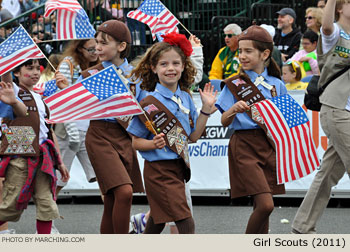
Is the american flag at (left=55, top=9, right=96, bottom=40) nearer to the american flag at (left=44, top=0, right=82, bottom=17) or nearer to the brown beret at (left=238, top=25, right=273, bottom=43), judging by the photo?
the american flag at (left=44, top=0, right=82, bottom=17)

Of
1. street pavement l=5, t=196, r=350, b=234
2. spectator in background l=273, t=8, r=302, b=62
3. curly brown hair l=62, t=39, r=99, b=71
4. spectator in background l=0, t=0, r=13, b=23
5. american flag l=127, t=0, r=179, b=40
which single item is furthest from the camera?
spectator in background l=0, t=0, r=13, b=23

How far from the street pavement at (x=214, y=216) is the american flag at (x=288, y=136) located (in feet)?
5.43

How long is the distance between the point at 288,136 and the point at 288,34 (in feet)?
22.6

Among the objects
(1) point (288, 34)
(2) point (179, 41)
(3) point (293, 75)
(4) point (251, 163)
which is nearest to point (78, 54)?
(2) point (179, 41)

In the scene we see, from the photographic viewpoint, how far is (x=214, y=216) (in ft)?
33.3

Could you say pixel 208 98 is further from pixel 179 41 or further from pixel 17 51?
pixel 17 51

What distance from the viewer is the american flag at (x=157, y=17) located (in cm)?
939

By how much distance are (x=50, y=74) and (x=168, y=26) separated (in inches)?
71.8

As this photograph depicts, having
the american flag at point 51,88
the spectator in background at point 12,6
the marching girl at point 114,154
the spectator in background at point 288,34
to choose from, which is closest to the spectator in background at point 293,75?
the spectator in background at point 288,34

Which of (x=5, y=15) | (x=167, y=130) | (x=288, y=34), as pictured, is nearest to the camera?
(x=167, y=130)

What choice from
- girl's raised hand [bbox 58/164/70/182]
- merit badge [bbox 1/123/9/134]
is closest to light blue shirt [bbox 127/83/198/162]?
girl's raised hand [bbox 58/164/70/182]

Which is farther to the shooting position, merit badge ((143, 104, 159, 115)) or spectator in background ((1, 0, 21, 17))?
spectator in background ((1, 0, 21, 17))

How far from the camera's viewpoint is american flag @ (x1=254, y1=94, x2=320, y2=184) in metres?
6.90

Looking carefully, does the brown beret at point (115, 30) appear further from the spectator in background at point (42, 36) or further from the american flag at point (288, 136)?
the spectator in background at point (42, 36)
